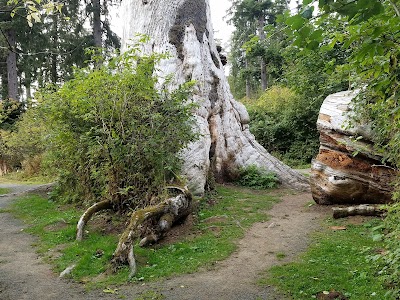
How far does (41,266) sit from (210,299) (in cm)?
291

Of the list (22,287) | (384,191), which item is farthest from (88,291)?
(384,191)

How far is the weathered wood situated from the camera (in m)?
7.48

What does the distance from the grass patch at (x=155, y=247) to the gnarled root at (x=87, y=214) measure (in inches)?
6.1

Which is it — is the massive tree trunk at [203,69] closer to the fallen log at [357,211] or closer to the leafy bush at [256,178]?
the leafy bush at [256,178]

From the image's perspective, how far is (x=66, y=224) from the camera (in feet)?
26.9

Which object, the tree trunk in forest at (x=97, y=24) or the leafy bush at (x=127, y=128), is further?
the tree trunk in forest at (x=97, y=24)

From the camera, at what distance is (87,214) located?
7469mm

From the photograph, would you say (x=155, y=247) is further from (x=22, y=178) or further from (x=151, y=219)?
(x=22, y=178)

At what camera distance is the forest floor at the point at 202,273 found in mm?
4699

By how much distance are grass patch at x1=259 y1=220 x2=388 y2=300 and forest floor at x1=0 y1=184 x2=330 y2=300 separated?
212mm

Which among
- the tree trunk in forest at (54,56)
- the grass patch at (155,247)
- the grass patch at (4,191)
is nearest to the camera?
the grass patch at (155,247)

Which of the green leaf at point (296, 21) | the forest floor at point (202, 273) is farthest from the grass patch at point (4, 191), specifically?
the green leaf at point (296, 21)

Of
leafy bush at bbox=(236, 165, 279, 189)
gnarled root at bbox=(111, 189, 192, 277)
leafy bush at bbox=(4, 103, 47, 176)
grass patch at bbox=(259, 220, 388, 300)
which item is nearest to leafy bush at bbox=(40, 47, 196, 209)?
gnarled root at bbox=(111, 189, 192, 277)

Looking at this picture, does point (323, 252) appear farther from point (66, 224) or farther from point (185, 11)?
point (185, 11)
